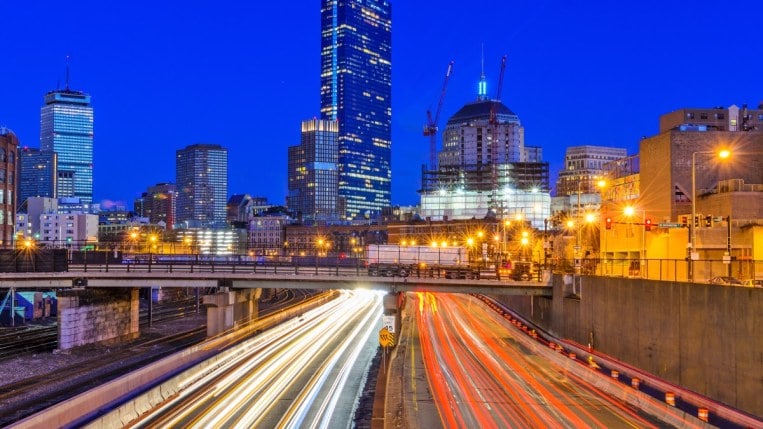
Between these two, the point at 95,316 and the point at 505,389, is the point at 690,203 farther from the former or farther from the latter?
the point at 95,316

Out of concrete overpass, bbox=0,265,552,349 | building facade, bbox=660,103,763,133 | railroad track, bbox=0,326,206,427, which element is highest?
building facade, bbox=660,103,763,133

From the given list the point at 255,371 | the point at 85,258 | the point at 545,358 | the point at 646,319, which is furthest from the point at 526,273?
the point at 85,258

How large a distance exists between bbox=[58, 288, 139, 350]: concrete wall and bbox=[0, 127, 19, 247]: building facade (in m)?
54.3

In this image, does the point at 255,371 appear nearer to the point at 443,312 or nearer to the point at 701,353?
the point at 701,353

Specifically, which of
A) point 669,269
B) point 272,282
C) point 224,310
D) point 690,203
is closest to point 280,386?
point 272,282

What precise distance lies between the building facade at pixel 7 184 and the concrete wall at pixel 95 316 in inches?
2136

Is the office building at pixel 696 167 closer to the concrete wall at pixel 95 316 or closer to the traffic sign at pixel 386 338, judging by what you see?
the traffic sign at pixel 386 338

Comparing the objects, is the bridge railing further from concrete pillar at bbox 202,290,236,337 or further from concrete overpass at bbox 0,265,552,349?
concrete pillar at bbox 202,290,236,337

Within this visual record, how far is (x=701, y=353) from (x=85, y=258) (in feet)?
161

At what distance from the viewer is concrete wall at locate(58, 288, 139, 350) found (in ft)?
187

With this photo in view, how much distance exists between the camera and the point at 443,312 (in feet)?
276

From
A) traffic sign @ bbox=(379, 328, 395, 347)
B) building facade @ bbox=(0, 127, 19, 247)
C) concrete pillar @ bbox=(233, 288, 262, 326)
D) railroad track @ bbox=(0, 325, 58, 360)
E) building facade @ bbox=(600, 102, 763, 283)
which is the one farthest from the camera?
building facade @ bbox=(0, 127, 19, 247)

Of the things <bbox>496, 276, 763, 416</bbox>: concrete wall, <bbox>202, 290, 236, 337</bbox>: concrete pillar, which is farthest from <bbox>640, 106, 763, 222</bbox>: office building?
<bbox>202, 290, 236, 337</bbox>: concrete pillar

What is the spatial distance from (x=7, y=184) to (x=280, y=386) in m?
95.3
